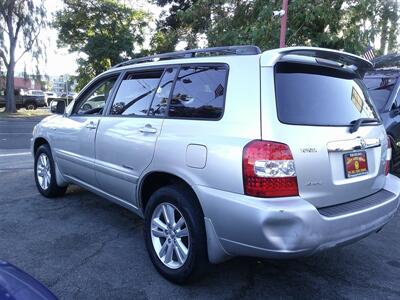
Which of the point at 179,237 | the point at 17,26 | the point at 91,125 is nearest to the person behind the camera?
the point at 179,237

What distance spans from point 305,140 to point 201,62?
3.65ft

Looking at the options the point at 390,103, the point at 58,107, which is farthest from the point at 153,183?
the point at 390,103

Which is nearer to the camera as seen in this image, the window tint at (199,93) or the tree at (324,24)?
the window tint at (199,93)

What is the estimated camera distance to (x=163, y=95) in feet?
12.0

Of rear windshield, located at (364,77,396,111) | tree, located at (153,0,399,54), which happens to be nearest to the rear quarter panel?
rear windshield, located at (364,77,396,111)

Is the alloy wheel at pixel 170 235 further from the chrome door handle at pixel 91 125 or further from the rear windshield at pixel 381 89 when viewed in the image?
the rear windshield at pixel 381 89

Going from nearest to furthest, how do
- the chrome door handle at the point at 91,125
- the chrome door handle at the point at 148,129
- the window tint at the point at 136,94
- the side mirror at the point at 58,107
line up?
the chrome door handle at the point at 148,129 → the window tint at the point at 136,94 → the chrome door handle at the point at 91,125 → the side mirror at the point at 58,107

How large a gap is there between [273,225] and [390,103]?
5.75m

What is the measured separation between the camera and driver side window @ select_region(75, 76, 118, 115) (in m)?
4.60

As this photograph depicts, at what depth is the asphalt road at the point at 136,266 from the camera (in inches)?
129

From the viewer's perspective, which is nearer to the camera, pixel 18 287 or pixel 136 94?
pixel 18 287

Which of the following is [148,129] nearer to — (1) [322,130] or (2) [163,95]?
(2) [163,95]

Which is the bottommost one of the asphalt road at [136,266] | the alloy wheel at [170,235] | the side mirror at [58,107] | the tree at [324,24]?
the asphalt road at [136,266]

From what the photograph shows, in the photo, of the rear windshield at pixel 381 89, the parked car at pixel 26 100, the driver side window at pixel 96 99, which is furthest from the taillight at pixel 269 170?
the parked car at pixel 26 100
